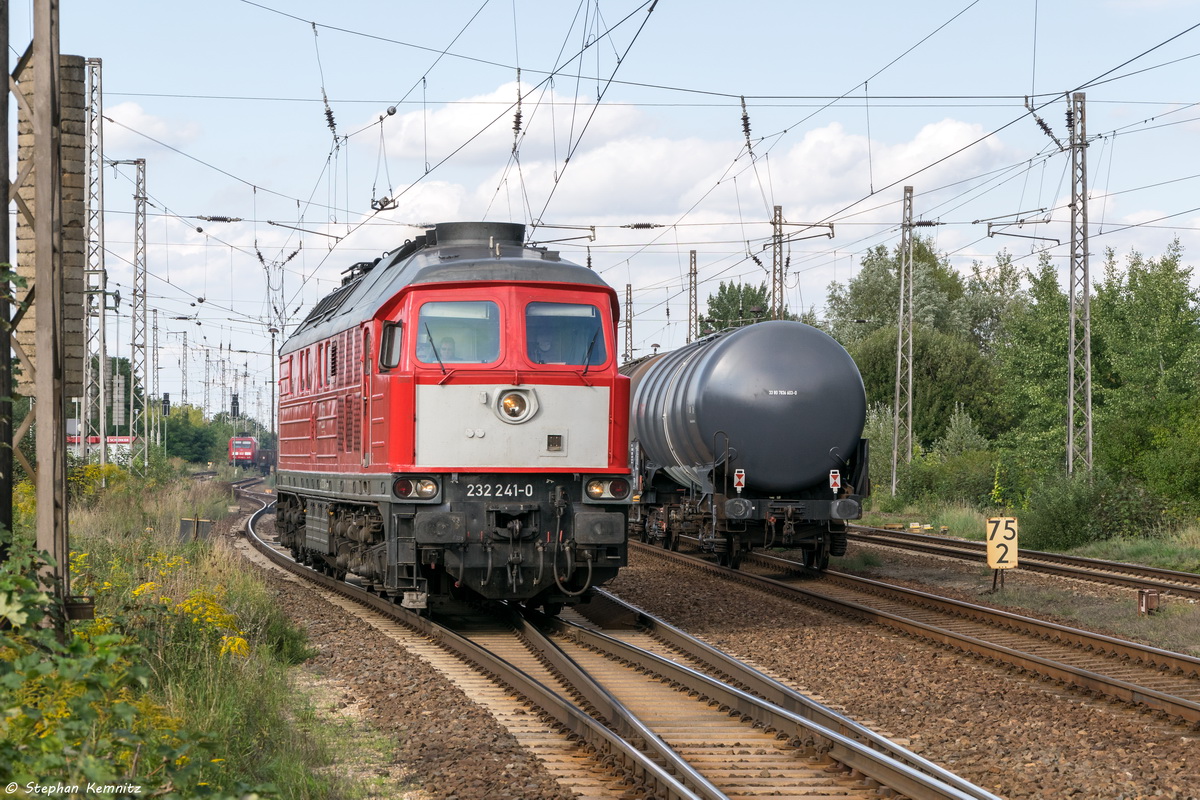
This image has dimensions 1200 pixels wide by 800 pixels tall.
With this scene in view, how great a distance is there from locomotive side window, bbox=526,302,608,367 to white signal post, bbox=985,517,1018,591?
21.1 ft

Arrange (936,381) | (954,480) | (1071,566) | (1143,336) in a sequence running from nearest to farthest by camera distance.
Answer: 1. (1071,566)
2. (954,480)
3. (1143,336)
4. (936,381)

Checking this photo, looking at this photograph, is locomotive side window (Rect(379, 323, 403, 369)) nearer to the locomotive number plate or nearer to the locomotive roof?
the locomotive roof

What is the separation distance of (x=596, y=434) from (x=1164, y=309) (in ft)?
107

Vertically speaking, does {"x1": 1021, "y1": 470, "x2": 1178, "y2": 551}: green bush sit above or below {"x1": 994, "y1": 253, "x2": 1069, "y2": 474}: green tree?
below

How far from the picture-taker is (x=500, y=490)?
491 inches

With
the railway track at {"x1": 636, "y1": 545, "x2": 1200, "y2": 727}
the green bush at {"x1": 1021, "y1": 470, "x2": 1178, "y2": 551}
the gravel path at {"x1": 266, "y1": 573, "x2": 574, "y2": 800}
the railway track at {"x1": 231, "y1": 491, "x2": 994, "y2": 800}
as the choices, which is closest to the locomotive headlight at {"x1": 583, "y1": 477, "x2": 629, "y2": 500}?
the railway track at {"x1": 231, "y1": 491, "x2": 994, "y2": 800}

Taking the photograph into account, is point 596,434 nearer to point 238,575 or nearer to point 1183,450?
point 238,575

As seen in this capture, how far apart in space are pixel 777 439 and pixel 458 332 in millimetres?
7127

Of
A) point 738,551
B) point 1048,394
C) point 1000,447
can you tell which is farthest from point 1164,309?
point 738,551

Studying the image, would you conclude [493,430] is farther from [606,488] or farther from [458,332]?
[606,488]

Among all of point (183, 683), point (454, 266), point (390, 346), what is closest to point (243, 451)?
point (390, 346)

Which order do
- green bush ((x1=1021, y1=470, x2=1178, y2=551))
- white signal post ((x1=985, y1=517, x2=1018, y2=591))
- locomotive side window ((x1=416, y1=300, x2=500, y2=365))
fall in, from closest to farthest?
locomotive side window ((x1=416, y1=300, x2=500, y2=365)) < white signal post ((x1=985, y1=517, x2=1018, y2=591)) < green bush ((x1=1021, y1=470, x2=1178, y2=551))

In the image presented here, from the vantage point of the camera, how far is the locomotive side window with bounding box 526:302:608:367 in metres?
12.8

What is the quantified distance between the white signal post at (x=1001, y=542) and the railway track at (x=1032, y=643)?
1251 millimetres
